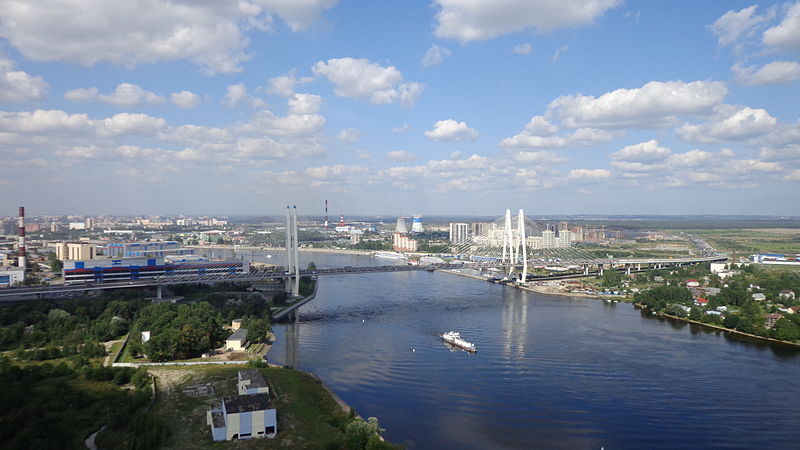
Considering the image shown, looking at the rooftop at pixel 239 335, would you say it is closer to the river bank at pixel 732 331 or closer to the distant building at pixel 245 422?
the distant building at pixel 245 422

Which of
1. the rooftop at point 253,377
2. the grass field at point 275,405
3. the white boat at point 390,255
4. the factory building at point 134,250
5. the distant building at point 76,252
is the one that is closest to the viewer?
the grass field at point 275,405

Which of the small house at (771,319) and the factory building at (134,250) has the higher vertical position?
the factory building at (134,250)

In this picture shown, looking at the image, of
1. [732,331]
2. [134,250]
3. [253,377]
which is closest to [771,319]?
[732,331]

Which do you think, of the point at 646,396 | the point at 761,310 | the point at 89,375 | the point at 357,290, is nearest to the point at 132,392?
the point at 89,375

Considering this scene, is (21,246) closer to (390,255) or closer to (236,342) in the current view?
(236,342)

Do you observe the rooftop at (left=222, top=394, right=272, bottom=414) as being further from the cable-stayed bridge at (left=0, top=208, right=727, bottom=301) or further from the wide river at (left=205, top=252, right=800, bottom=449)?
the cable-stayed bridge at (left=0, top=208, right=727, bottom=301)

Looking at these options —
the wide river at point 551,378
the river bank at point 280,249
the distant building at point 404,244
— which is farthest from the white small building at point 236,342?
the river bank at point 280,249

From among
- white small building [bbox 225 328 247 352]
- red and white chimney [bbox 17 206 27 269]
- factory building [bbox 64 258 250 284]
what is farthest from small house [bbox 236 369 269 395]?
red and white chimney [bbox 17 206 27 269]
